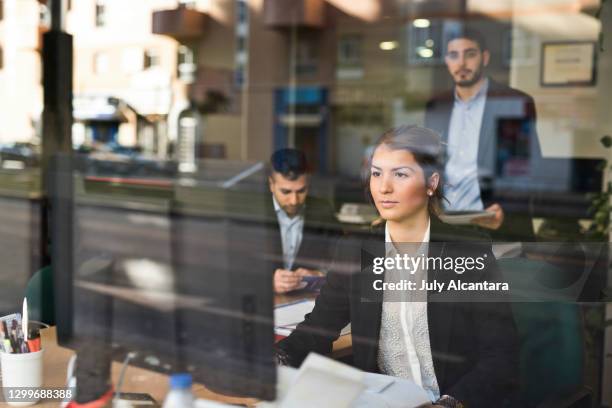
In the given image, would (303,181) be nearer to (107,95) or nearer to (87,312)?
(87,312)

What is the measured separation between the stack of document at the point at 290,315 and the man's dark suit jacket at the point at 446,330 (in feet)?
0.12

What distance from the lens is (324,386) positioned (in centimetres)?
138

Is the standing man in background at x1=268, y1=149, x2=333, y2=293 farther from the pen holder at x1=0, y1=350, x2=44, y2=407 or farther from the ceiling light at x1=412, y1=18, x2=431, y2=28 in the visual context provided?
the ceiling light at x1=412, y1=18, x2=431, y2=28

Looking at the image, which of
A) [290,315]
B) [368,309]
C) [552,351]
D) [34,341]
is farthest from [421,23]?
[34,341]

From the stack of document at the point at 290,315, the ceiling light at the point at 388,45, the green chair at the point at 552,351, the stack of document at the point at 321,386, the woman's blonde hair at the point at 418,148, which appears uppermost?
the ceiling light at the point at 388,45

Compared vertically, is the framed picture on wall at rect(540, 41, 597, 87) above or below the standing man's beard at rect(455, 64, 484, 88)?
above

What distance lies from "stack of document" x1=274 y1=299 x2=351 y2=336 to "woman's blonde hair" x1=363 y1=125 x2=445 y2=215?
0.41 meters

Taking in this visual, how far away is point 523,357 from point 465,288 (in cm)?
68

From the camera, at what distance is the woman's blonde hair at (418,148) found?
1972 millimetres

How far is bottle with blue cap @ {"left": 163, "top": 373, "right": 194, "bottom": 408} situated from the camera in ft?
A: 4.25

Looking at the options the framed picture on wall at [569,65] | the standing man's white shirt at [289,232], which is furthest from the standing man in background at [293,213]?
the framed picture on wall at [569,65]

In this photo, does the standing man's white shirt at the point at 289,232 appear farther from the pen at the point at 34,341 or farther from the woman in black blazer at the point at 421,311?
the pen at the point at 34,341

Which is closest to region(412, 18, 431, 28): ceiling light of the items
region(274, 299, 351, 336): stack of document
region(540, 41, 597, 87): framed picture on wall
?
region(540, 41, 597, 87): framed picture on wall

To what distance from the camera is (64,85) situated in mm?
4621
